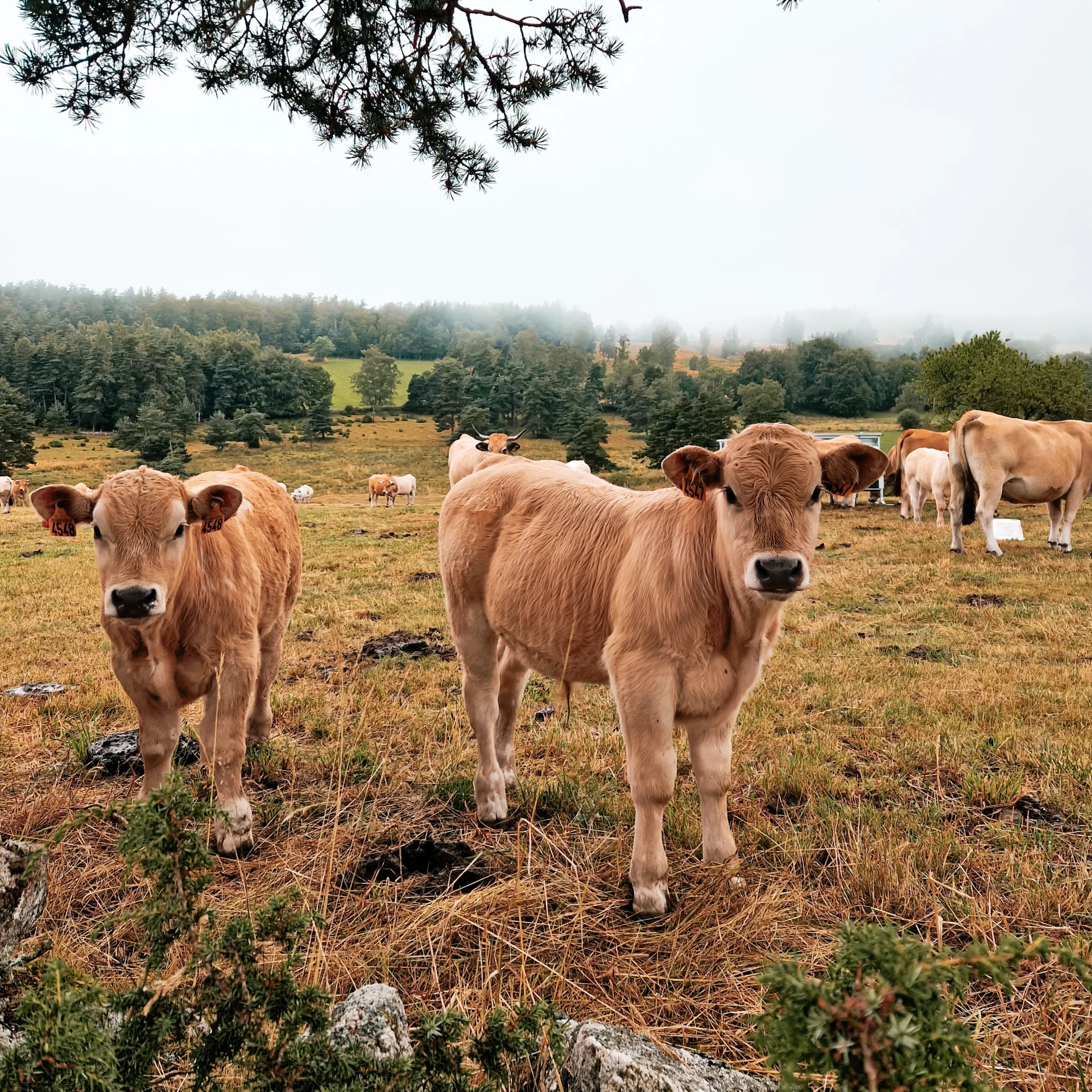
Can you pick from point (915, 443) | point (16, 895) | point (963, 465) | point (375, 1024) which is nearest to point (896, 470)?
point (915, 443)

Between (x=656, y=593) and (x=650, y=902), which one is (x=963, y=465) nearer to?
(x=656, y=593)

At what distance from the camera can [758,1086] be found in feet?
6.01

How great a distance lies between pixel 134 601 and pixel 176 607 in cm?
55

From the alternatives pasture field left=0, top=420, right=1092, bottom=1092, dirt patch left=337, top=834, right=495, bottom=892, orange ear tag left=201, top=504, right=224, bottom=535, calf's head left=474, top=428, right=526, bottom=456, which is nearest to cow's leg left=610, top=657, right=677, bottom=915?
pasture field left=0, top=420, right=1092, bottom=1092

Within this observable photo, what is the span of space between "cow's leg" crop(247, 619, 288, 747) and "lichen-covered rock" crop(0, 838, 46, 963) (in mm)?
2025

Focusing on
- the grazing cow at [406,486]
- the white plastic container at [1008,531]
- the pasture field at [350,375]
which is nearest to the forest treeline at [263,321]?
the pasture field at [350,375]

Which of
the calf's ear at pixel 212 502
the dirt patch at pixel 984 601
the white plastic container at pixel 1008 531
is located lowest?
the dirt patch at pixel 984 601

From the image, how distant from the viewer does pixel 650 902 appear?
9.54 ft

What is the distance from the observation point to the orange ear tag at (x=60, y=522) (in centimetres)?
340

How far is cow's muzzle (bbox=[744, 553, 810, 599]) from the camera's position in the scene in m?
2.54

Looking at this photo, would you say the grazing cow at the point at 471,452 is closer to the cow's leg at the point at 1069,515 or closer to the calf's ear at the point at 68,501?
the calf's ear at the point at 68,501

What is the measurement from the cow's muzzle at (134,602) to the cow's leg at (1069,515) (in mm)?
14627

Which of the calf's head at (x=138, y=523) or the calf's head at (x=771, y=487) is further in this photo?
the calf's head at (x=138, y=523)

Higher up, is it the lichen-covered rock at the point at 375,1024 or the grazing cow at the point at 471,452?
the grazing cow at the point at 471,452
